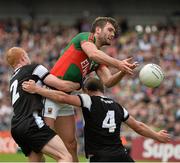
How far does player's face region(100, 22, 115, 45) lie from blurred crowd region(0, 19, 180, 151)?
29.6ft

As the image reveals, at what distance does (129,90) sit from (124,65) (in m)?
13.3

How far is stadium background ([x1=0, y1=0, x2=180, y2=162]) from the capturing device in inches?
753

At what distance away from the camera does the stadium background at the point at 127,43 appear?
19.1 meters

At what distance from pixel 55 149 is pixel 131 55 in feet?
50.7

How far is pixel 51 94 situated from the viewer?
8.91 meters

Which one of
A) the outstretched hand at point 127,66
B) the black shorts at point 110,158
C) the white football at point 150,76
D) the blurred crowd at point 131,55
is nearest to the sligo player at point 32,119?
the black shorts at point 110,158

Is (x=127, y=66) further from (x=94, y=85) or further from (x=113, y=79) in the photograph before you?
(x=113, y=79)

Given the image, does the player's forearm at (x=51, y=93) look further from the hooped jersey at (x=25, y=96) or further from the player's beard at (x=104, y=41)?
the player's beard at (x=104, y=41)

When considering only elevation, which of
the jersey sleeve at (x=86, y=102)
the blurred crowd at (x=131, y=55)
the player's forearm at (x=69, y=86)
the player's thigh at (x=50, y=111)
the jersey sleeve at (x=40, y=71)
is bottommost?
the blurred crowd at (x=131, y=55)

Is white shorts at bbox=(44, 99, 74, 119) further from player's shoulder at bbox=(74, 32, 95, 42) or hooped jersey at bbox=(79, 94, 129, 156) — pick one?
player's shoulder at bbox=(74, 32, 95, 42)

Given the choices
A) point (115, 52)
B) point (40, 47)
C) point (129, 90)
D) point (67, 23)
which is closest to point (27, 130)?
point (129, 90)

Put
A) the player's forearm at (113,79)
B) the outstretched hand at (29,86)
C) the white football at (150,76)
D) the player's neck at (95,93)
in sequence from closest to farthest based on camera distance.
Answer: the outstretched hand at (29,86)
the player's neck at (95,93)
the white football at (150,76)
the player's forearm at (113,79)

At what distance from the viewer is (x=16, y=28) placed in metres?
28.2

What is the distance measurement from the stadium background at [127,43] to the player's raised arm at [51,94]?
7.90 m
